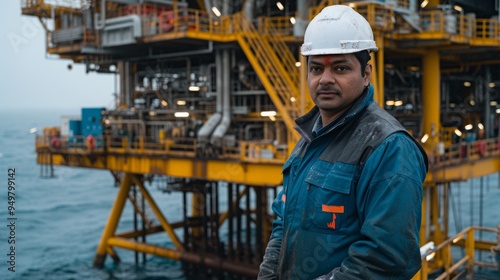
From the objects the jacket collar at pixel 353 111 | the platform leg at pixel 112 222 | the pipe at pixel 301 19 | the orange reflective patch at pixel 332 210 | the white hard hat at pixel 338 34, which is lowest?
the platform leg at pixel 112 222

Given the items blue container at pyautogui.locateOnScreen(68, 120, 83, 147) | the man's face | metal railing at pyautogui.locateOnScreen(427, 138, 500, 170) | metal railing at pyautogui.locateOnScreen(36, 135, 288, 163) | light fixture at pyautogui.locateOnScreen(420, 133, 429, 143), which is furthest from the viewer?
blue container at pyautogui.locateOnScreen(68, 120, 83, 147)

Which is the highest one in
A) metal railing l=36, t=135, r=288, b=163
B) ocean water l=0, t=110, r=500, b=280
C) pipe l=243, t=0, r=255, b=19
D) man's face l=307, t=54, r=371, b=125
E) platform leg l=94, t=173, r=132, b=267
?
pipe l=243, t=0, r=255, b=19

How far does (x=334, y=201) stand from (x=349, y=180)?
100 millimetres

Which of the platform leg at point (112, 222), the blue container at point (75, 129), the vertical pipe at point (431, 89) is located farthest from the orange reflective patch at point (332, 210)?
the platform leg at point (112, 222)

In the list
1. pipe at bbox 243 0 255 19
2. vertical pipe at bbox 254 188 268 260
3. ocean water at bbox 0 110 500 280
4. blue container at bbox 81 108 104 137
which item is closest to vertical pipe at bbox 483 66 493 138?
ocean water at bbox 0 110 500 280

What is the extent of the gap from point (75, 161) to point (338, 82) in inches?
733

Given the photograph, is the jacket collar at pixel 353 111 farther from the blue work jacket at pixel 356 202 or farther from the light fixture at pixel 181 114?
the light fixture at pixel 181 114

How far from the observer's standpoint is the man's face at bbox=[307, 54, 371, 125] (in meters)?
2.53

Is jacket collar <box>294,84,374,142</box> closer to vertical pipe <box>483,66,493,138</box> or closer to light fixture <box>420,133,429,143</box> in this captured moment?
light fixture <box>420,133,429,143</box>

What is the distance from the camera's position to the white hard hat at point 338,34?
2498mm

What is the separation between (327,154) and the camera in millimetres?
2553

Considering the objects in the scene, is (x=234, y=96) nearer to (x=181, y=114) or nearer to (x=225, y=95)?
(x=225, y=95)

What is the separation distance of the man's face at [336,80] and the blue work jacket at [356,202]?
0.05 m

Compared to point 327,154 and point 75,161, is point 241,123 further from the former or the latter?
point 327,154
